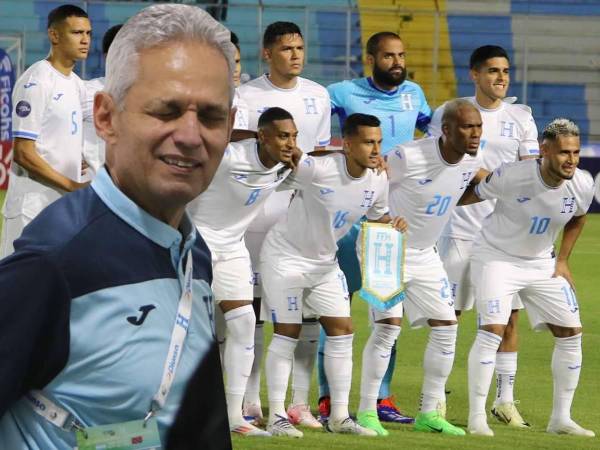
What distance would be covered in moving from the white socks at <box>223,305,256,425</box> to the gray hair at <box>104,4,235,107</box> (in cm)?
557

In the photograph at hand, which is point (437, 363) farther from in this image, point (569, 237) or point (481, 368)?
point (569, 237)

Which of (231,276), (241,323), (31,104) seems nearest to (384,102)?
(231,276)

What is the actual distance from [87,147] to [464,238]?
103 inches

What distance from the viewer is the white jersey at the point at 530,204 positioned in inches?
318

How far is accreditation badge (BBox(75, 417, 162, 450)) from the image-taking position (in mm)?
1761

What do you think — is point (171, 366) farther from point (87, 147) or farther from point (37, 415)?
point (87, 147)

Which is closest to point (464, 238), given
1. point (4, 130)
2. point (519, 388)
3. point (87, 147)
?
point (519, 388)

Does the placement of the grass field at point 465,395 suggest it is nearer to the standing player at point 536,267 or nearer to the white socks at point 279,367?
the white socks at point 279,367

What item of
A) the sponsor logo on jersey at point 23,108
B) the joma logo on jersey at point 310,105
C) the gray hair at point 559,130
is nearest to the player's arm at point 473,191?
the gray hair at point 559,130

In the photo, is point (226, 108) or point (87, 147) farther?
point (87, 147)

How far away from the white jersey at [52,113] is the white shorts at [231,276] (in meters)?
0.86

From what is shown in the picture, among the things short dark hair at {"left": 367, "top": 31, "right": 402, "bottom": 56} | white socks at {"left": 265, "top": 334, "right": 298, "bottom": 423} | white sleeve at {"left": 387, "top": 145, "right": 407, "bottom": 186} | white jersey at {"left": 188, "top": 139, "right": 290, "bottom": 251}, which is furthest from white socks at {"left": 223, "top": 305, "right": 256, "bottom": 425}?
short dark hair at {"left": 367, "top": 31, "right": 402, "bottom": 56}

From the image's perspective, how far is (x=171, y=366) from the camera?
181 centimetres

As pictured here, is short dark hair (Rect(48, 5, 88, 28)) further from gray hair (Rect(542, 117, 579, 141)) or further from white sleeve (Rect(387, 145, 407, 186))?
gray hair (Rect(542, 117, 579, 141))
